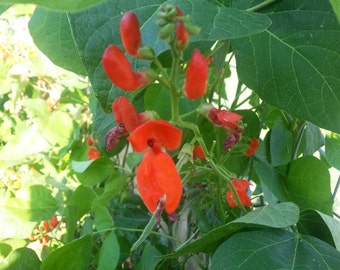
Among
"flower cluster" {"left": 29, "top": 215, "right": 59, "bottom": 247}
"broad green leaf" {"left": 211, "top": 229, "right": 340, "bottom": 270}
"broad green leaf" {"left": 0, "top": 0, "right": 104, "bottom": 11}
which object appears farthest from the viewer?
"flower cluster" {"left": 29, "top": 215, "right": 59, "bottom": 247}

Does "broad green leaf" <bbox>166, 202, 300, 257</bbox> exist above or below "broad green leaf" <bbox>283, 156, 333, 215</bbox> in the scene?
above

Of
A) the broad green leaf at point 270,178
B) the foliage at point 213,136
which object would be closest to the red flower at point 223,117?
the foliage at point 213,136

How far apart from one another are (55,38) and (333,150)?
2.08 ft

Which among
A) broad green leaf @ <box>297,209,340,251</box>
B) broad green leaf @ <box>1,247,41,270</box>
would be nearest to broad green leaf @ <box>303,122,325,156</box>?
broad green leaf @ <box>297,209,340,251</box>

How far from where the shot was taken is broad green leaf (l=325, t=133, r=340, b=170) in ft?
3.52

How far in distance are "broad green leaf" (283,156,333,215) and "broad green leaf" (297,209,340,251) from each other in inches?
3.6

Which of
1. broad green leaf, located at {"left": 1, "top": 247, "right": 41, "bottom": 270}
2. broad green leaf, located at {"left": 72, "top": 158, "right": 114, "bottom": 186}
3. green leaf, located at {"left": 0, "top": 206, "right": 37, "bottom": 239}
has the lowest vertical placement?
green leaf, located at {"left": 0, "top": 206, "right": 37, "bottom": 239}

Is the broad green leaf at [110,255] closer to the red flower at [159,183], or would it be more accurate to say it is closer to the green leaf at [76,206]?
the green leaf at [76,206]

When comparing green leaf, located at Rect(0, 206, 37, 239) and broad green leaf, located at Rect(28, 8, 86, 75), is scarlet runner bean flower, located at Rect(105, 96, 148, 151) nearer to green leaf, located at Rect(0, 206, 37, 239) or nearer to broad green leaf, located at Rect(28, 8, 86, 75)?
broad green leaf, located at Rect(28, 8, 86, 75)

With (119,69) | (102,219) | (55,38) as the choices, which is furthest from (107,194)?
(119,69)

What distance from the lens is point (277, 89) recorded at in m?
0.67

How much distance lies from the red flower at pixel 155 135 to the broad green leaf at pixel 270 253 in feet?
0.58

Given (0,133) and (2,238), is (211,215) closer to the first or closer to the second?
(2,238)

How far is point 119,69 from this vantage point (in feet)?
1.60
